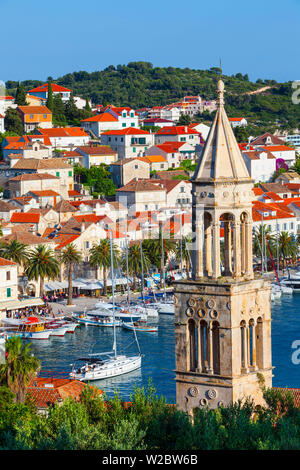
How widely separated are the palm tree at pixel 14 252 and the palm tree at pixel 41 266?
44 centimetres

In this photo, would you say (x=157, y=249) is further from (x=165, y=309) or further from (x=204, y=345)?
(x=204, y=345)

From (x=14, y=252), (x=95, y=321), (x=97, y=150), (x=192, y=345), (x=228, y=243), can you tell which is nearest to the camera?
(x=192, y=345)

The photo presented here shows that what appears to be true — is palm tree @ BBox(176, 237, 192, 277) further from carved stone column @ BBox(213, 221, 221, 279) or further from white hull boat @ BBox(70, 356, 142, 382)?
carved stone column @ BBox(213, 221, 221, 279)

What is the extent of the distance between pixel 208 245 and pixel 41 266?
46838 millimetres

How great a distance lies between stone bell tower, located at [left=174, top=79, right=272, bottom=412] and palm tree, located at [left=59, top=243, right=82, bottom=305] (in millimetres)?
46479

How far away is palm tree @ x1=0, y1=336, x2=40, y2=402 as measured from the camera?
38062 millimetres

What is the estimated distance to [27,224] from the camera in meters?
83.4

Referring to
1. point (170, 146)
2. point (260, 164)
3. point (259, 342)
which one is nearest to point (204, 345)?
point (259, 342)

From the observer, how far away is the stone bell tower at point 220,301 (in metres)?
25.6

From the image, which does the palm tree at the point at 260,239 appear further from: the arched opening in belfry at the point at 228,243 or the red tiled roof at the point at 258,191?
the arched opening in belfry at the point at 228,243

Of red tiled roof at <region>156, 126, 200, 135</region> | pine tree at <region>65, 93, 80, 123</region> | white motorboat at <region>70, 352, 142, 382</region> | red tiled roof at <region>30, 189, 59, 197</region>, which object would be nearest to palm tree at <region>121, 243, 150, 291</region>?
red tiled roof at <region>30, 189, 59, 197</region>

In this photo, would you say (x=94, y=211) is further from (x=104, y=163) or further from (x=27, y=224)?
(x=104, y=163)

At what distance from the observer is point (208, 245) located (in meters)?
26.1
